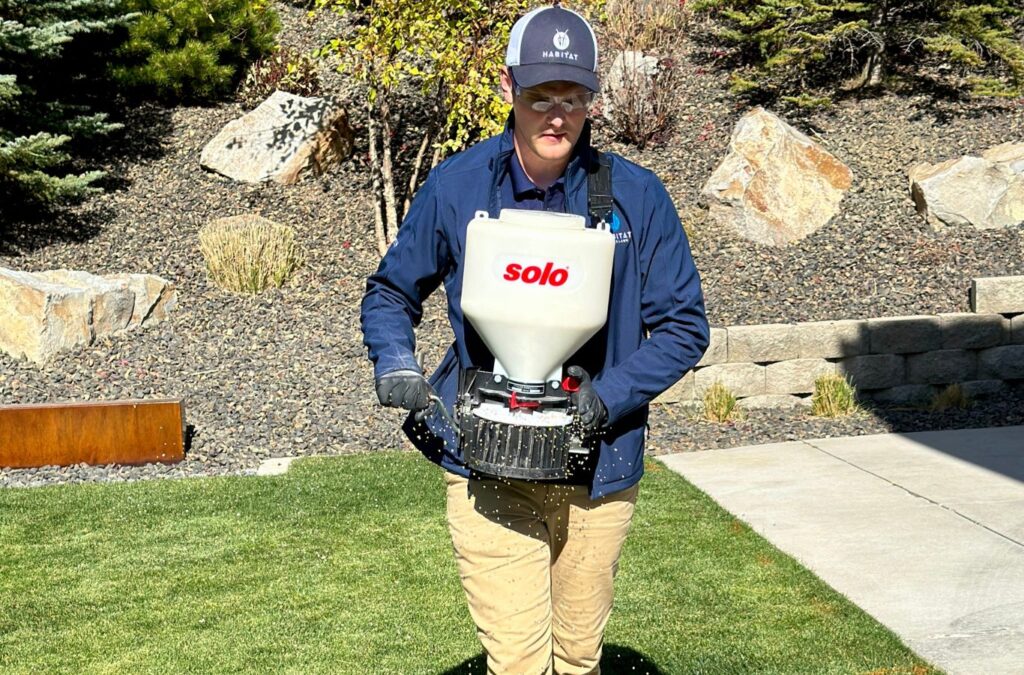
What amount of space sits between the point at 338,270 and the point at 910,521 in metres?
5.15

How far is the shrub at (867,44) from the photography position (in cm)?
1142

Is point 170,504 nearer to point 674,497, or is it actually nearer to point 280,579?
point 280,579

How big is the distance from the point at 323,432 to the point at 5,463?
65.0 inches

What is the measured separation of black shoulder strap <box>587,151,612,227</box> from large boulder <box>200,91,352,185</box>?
849 cm

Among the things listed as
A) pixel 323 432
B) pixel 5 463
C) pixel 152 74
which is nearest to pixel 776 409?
pixel 323 432

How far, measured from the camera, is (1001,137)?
10828mm

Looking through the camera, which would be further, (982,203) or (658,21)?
(658,21)

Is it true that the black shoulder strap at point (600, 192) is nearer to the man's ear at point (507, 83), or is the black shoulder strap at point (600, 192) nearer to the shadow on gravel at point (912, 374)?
the man's ear at point (507, 83)

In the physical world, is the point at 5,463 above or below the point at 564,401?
below

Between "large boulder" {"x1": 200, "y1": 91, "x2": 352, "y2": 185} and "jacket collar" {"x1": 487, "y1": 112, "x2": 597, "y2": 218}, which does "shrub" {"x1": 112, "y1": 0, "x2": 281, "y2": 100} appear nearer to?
"large boulder" {"x1": 200, "y1": 91, "x2": 352, "y2": 185}

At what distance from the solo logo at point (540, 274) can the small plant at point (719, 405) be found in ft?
17.3

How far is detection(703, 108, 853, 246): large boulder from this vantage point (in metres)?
Result: 9.97

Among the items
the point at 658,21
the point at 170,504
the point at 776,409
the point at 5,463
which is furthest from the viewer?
the point at 658,21

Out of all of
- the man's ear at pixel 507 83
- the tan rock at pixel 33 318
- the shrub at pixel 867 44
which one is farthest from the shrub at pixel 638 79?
the man's ear at pixel 507 83
